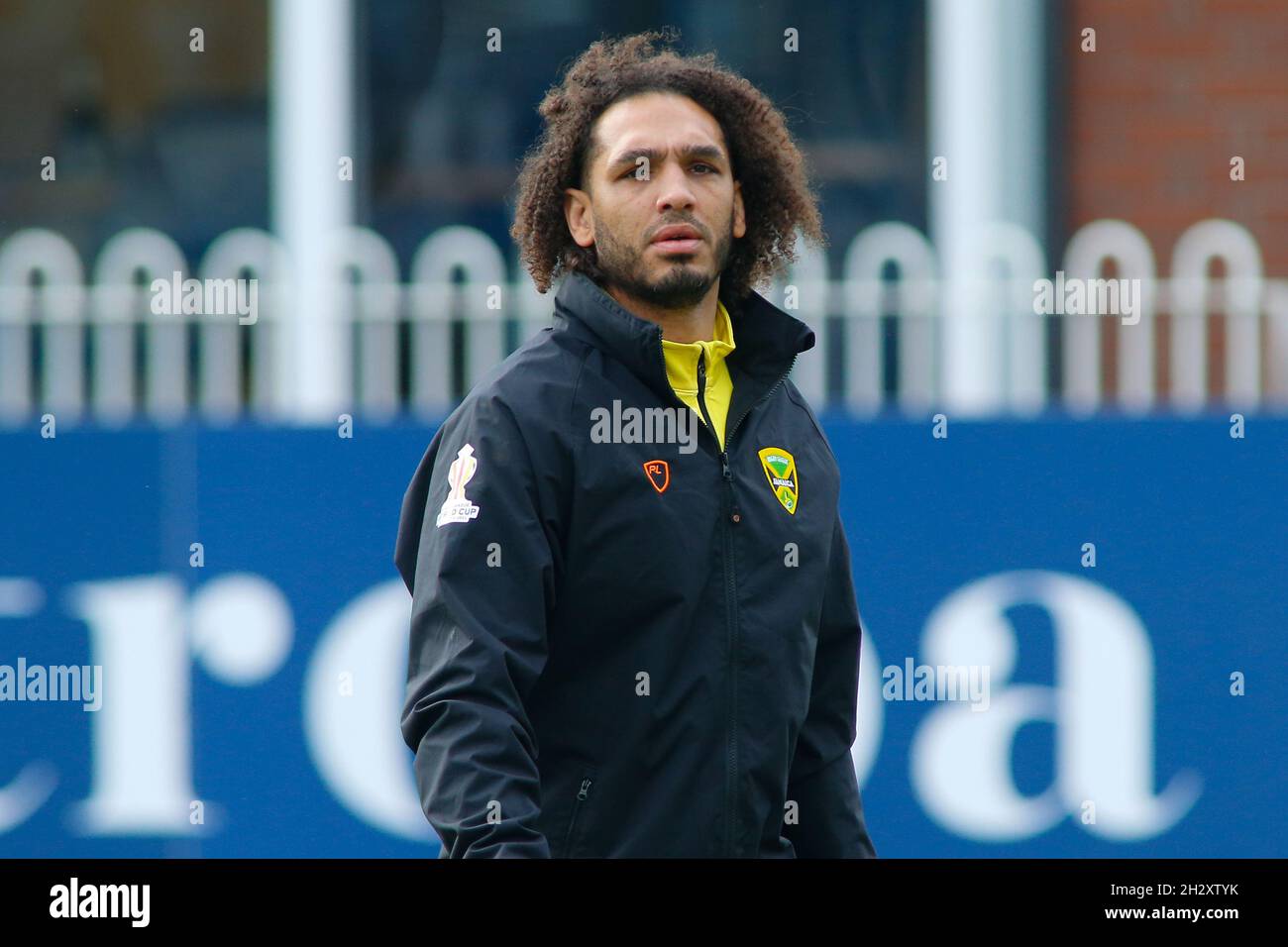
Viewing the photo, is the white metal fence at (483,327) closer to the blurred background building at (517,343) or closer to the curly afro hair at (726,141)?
the blurred background building at (517,343)

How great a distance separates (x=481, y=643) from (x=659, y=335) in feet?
1.89

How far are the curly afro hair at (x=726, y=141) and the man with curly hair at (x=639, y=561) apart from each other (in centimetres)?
1

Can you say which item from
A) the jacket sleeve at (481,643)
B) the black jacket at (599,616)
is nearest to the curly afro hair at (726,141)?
the black jacket at (599,616)

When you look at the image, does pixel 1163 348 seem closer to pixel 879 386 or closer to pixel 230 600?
pixel 879 386

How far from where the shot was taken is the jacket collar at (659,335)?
2.76 metres

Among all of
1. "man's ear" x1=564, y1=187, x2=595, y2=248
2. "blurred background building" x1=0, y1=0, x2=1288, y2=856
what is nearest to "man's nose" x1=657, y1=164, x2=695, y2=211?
"man's ear" x1=564, y1=187, x2=595, y2=248

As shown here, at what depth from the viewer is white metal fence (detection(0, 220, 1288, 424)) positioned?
5.79 m

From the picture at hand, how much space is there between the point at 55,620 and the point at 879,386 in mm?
2656

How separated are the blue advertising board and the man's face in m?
2.33

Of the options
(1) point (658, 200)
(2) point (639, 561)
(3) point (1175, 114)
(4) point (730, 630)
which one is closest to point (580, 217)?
(1) point (658, 200)

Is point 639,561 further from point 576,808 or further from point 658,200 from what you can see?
point 658,200

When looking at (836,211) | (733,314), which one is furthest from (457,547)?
(836,211)

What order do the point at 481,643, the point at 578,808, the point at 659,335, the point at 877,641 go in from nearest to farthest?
the point at 481,643 < the point at 578,808 < the point at 659,335 < the point at 877,641

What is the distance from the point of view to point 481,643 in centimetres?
250
